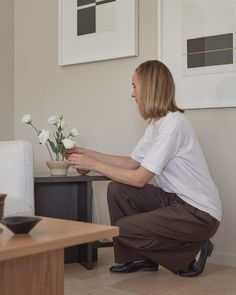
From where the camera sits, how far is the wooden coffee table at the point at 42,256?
118 centimetres

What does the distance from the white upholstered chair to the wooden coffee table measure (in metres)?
0.84

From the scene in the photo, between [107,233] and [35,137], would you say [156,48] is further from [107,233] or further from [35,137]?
[107,233]

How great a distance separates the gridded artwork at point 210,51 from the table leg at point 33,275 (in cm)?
151

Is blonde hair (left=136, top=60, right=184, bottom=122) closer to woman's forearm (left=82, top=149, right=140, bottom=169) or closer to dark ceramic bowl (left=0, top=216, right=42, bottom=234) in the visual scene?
woman's forearm (left=82, top=149, right=140, bottom=169)

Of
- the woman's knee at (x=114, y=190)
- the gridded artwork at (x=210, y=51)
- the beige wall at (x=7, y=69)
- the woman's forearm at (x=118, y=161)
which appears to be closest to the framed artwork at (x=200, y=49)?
the gridded artwork at (x=210, y=51)

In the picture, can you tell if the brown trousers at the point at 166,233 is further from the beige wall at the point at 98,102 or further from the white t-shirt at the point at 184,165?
the beige wall at the point at 98,102

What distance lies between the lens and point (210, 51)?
2.54m

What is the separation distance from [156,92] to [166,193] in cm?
49

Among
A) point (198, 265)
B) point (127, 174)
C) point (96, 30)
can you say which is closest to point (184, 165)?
point (127, 174)

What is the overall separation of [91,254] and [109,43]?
131 cm

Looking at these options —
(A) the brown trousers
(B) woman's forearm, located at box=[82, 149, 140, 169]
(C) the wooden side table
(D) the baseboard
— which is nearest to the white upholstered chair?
(C) the wooden side table

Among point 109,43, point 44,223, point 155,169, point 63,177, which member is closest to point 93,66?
point 109,43

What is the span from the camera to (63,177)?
7.89ft

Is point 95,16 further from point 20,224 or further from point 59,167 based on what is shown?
point 20,224
